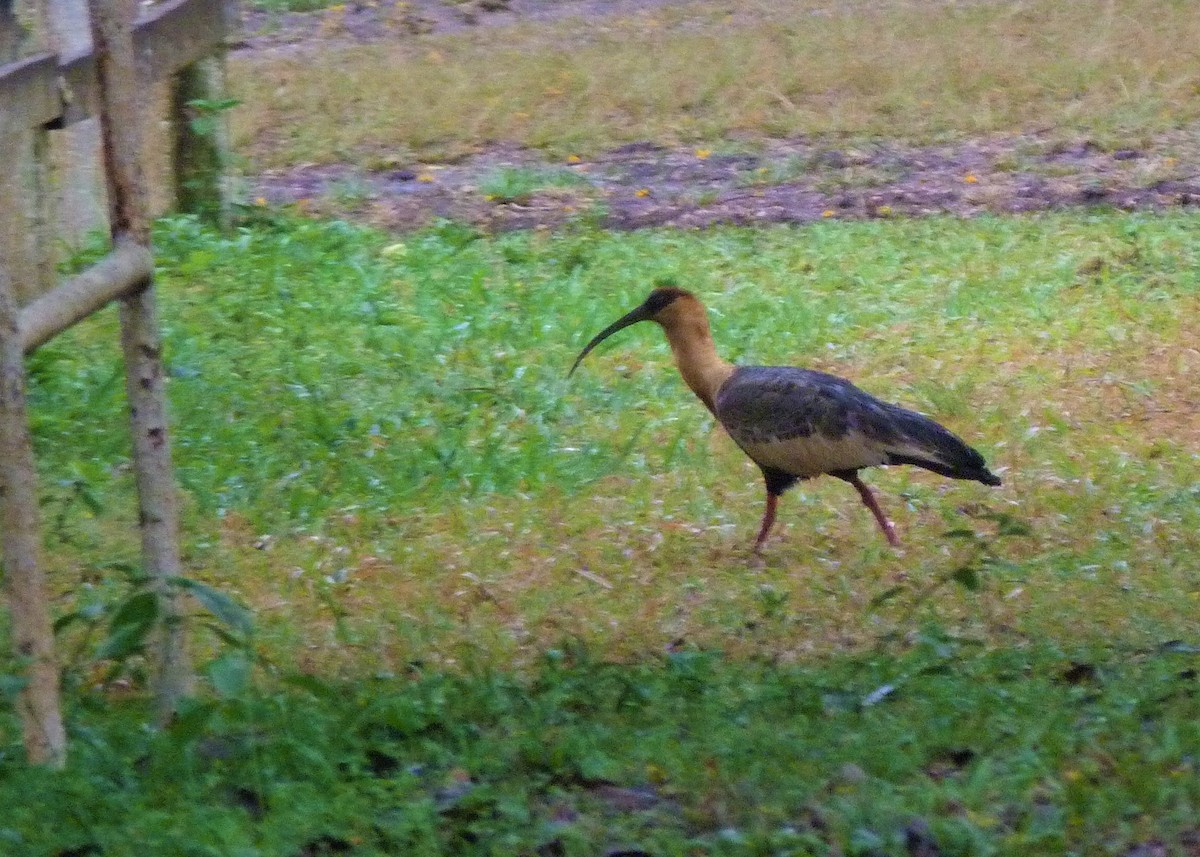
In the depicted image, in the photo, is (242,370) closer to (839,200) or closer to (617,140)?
(839,200)

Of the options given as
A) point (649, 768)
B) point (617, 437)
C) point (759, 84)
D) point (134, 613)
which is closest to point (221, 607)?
point (134, 613)

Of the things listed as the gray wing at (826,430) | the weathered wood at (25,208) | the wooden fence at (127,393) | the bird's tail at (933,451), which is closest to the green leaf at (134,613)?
the wooden fence at (127,393)

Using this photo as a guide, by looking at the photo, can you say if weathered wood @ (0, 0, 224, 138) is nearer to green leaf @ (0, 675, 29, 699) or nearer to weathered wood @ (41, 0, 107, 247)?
weathered wood @ (41, 0, 107, 247)

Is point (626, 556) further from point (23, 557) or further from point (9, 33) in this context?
point (9, 33)

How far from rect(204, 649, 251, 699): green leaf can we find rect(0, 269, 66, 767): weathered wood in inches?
13.8

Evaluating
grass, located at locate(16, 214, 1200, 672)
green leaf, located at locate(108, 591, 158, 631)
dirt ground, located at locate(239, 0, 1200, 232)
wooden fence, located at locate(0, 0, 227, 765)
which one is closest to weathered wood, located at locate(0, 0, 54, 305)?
grass, located at locate(16, 214, 1200, 672)

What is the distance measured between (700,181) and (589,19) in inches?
200

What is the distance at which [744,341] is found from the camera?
330 inches

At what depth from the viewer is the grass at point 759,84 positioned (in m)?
13.2

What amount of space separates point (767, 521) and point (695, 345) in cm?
91

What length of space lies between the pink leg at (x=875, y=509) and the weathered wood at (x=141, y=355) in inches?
105

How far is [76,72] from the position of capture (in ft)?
25.2

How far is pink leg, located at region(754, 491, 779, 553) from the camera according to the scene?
6.14m

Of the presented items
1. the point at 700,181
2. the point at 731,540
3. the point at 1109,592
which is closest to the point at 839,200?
the point at 700,181
